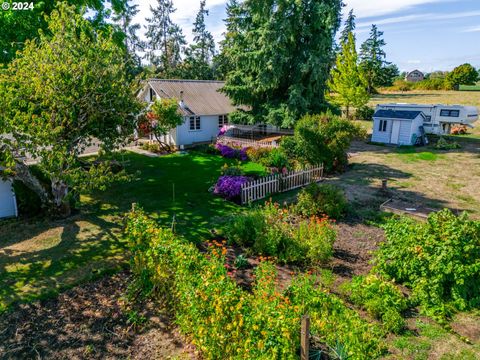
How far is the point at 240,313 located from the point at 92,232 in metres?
8.88

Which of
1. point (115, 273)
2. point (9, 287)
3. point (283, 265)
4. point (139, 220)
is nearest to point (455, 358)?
point (283, 265)

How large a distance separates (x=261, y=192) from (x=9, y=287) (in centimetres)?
1072

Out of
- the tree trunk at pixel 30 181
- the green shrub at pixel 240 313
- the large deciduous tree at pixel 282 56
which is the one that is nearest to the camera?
the green shrub at pixel 240 313

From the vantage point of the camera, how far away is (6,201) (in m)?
13.6

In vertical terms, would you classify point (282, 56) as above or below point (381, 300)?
above

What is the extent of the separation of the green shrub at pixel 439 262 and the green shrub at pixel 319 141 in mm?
10643

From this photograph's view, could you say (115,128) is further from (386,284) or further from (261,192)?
(386,284)

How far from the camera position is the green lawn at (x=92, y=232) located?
934cm

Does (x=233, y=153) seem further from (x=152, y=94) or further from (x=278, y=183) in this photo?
(x=152, y=94)

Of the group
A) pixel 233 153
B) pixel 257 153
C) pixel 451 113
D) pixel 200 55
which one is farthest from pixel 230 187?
pixel 200 55

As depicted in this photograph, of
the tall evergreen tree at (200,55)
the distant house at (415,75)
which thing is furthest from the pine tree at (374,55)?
the distant house at (415,75)

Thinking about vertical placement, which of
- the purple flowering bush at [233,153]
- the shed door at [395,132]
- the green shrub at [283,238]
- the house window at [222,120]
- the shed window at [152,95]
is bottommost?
the green shrub at [283,238]

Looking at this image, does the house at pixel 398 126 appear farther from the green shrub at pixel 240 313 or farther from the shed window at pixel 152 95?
the green shrub at pixel 240 313

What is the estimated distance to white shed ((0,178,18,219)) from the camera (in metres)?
13.5
